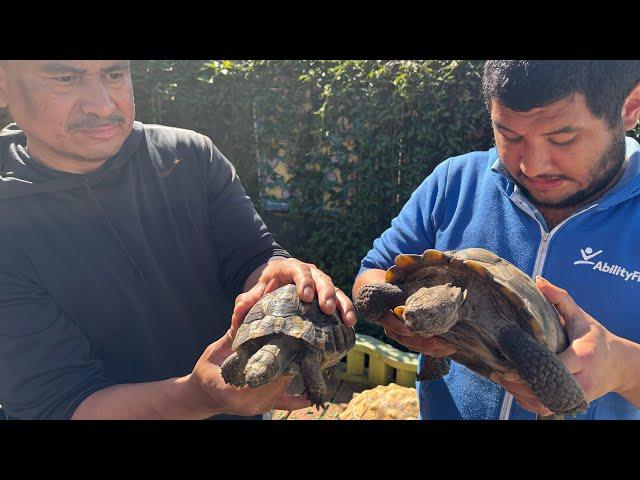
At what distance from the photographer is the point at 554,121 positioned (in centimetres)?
225

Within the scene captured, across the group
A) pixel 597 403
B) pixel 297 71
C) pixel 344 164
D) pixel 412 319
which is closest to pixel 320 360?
pixel 412 319

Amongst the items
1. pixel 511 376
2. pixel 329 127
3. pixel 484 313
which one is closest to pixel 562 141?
pixel 484 313

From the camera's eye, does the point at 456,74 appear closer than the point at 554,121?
No

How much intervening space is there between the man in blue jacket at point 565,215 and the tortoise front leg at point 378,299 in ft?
0.29

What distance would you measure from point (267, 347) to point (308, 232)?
17.9ft

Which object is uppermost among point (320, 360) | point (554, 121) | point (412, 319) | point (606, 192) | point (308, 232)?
point (554, 121)

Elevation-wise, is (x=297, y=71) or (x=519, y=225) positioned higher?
(x=297, y=71)

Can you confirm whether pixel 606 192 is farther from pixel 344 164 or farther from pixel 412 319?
pixel 344 164

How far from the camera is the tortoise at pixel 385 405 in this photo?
5.02 metres

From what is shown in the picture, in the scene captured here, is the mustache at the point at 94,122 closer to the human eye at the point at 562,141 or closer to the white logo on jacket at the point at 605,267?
the human eye at the point at 562,141

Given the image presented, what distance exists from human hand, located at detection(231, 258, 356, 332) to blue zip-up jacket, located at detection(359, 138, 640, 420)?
1.99ft

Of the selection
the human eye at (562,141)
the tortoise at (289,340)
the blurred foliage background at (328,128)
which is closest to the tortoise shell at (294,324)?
the tortoise at (289,340)

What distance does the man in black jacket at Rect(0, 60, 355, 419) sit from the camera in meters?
2.40

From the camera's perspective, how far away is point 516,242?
2689mm
